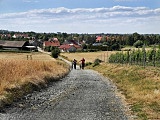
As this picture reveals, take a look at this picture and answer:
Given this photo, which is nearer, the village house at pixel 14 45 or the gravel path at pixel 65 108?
the gravel path at pixel 65 108

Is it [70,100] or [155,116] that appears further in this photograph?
[70,100]

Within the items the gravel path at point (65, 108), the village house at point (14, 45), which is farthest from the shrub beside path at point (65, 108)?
the village house at point (14, 45)

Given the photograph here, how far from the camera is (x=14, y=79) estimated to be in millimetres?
18781

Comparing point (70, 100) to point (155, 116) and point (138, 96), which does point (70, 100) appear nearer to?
point (138, 96)

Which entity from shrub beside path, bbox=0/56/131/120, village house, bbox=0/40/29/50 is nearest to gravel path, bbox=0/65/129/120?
shrub beside path, bbox=0/56/131/120

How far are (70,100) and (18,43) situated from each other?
133525 millimetres

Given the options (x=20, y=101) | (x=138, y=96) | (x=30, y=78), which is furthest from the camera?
(x=30, y=78)

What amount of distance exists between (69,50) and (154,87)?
147 meters

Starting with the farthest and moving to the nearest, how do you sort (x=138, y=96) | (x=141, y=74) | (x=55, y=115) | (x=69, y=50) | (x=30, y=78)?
(x=69, y=50) < (x=141, y=74) < (x=30, y=78) < (x=138, y=96) < (x=55, y=115)

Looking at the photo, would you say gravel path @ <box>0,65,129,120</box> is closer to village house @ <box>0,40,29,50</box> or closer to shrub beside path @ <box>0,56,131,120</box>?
shrub beside path @ <box>0,56,131,120</box>

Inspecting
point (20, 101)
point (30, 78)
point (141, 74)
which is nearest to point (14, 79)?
point (30, 78)

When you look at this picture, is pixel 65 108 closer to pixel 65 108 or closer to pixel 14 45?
pixel 65 108

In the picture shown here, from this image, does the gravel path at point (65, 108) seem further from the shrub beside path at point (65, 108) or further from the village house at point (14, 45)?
the village house at point (14, 45)

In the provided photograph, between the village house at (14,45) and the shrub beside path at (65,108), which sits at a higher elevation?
the shrub beside path at (65,108)
